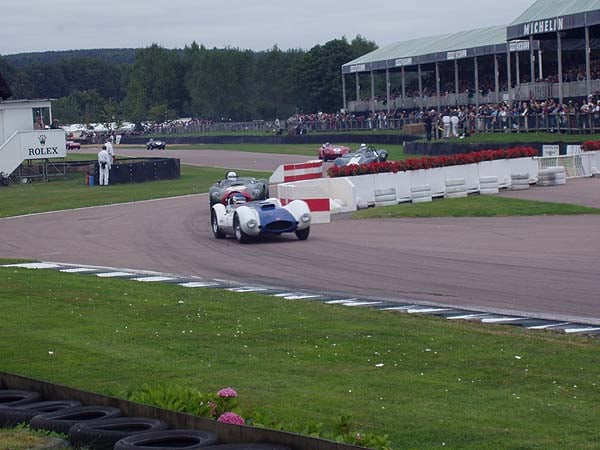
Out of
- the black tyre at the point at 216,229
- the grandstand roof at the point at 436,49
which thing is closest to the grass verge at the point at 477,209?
the black tyre at the point at 216,229

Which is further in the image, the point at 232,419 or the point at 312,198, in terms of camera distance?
the point at 312,198

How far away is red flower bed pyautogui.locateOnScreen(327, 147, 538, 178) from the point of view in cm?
3016

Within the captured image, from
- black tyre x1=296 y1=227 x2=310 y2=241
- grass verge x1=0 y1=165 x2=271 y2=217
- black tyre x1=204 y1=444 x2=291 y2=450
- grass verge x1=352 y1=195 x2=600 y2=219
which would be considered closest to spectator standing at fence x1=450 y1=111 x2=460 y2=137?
grass verge x1=0 y1=165 x2=271 y2=217

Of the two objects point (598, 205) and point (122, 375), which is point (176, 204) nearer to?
point (598, 205)

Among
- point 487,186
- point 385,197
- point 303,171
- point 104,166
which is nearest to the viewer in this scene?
point 385,197

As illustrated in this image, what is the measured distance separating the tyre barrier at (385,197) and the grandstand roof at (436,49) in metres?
36.5

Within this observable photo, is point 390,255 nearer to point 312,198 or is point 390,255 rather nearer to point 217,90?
point 312,198

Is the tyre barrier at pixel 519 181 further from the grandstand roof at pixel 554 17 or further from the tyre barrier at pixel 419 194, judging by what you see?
the grandstand roof at pixel 554 17

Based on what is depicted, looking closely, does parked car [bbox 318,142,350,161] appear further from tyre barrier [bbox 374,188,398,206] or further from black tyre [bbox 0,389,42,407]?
black tyre [bbox 0,389,42,407]

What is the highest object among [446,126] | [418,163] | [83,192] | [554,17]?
[554,17]

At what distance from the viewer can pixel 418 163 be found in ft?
102

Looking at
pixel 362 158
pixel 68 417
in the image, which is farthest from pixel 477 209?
pixel 68 417

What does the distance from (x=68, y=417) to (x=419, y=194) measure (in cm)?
2420

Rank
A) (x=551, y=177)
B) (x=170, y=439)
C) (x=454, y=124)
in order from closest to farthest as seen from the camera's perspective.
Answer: (x=170, y=439), (x=551, y=177), (x=454, y=124)
